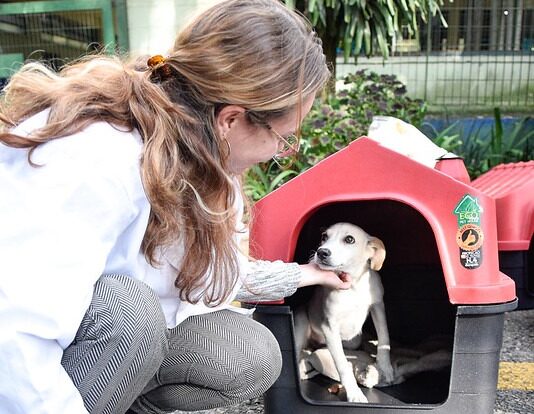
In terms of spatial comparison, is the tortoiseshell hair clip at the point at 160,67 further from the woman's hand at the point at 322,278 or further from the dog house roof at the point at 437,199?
the woman's hand at the point at 322,278

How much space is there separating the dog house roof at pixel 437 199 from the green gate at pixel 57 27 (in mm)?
4130

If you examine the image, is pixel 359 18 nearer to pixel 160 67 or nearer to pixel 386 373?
pixel 386 373

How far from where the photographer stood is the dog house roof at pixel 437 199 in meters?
1.51

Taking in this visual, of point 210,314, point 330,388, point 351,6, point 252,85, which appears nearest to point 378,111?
point 351,6

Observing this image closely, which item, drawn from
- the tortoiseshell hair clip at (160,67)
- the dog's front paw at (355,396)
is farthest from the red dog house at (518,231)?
the tortoiseshell hair clip at (160,67)

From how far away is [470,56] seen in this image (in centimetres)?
609

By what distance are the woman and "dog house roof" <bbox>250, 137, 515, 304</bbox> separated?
0.99 ft

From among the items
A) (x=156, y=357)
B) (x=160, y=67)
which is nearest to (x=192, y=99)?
(x=160, y=67)

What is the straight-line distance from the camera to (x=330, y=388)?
1844 millimetres

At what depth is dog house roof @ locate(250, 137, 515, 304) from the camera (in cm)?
151

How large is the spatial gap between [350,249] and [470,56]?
490 cm

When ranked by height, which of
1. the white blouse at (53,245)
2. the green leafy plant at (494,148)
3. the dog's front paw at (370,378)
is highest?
the white blouse at (53,245)

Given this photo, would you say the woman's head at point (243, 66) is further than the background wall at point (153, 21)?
No

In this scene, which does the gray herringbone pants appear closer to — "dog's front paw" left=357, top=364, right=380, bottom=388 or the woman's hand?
the woman's hand
